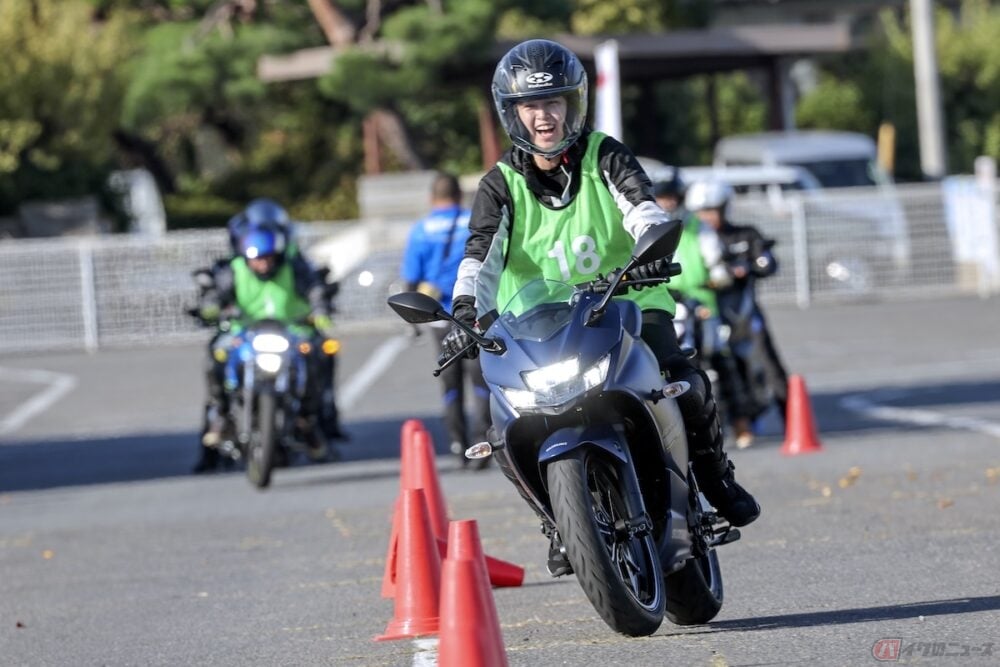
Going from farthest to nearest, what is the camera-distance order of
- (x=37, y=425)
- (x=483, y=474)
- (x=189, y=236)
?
(x=189, y=236) → (x=37, y=425) → (x=483, y=474)

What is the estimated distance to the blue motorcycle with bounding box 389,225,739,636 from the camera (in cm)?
638

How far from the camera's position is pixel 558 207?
7152 millimetres

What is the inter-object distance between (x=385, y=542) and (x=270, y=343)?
12.0 ft

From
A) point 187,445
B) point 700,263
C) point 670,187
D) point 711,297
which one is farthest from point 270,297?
point 187,445

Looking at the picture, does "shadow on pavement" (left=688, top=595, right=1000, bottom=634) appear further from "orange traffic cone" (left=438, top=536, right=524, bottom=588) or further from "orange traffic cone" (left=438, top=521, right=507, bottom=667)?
"orange traffic cone" (left=438, top=536, right=524, bottom=588)

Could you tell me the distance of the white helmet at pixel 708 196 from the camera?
48.2 ft

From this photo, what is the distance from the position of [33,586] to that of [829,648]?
452 centimetres

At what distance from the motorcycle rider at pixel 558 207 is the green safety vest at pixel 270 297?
283 inches

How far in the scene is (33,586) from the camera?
9742mm

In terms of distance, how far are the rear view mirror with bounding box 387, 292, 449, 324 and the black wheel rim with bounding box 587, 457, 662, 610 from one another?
71 cm

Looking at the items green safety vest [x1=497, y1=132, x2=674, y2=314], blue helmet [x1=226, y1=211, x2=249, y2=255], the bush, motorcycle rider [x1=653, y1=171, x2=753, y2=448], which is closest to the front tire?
green safety vest [x1=497, y1=132, x2=674, y2=314]

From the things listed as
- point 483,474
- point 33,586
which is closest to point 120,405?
point 483,474

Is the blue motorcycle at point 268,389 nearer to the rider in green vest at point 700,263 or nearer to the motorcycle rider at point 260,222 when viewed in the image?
the motorcycle rider at point 260,222

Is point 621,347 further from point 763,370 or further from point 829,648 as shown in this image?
point 763,370
